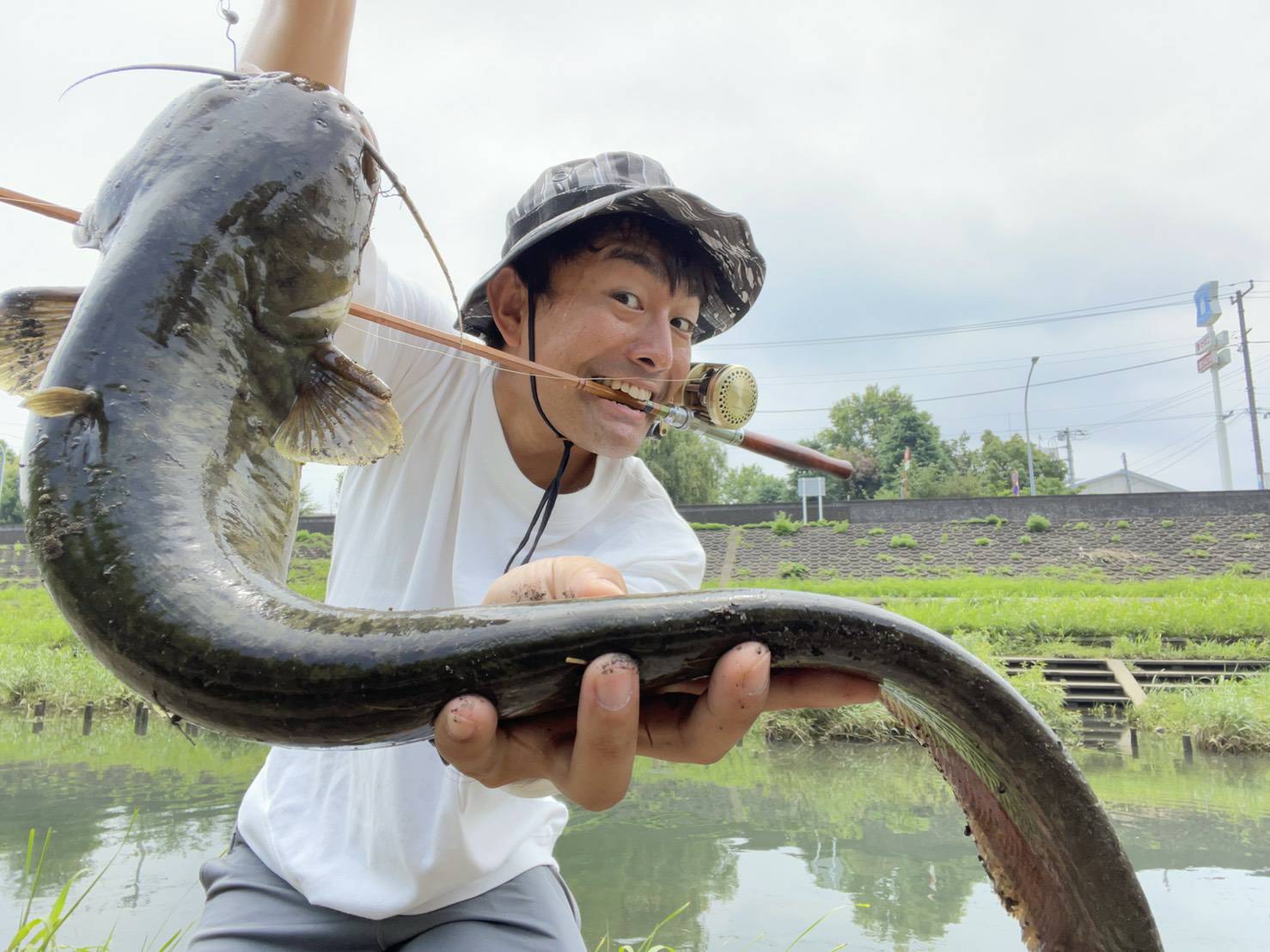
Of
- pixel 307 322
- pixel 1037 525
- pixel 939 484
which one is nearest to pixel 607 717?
pixel 307 322

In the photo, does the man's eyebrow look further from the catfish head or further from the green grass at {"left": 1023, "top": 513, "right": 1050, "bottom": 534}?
the green grass at {"left": 1023, "top": 513, "right": 1050, "bottom": 534}

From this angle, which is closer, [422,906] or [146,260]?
[146,260]

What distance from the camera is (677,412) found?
212cm

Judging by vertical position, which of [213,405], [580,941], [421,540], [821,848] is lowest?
[821,848]

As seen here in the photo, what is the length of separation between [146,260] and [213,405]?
0.73 feet

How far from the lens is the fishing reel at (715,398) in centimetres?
217

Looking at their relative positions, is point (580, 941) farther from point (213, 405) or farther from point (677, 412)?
point (213, 405)

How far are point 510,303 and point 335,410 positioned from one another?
37.6 inches

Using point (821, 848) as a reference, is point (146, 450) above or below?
above

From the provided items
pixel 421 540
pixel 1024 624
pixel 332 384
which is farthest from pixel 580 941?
pixel 1024 624

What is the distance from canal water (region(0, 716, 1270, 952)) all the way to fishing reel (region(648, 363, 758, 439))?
4.44m

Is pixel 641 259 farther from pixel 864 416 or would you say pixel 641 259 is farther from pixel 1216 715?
pixel 864 416

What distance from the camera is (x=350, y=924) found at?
75.1 inches

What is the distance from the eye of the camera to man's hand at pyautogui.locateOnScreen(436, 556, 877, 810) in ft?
3.92
